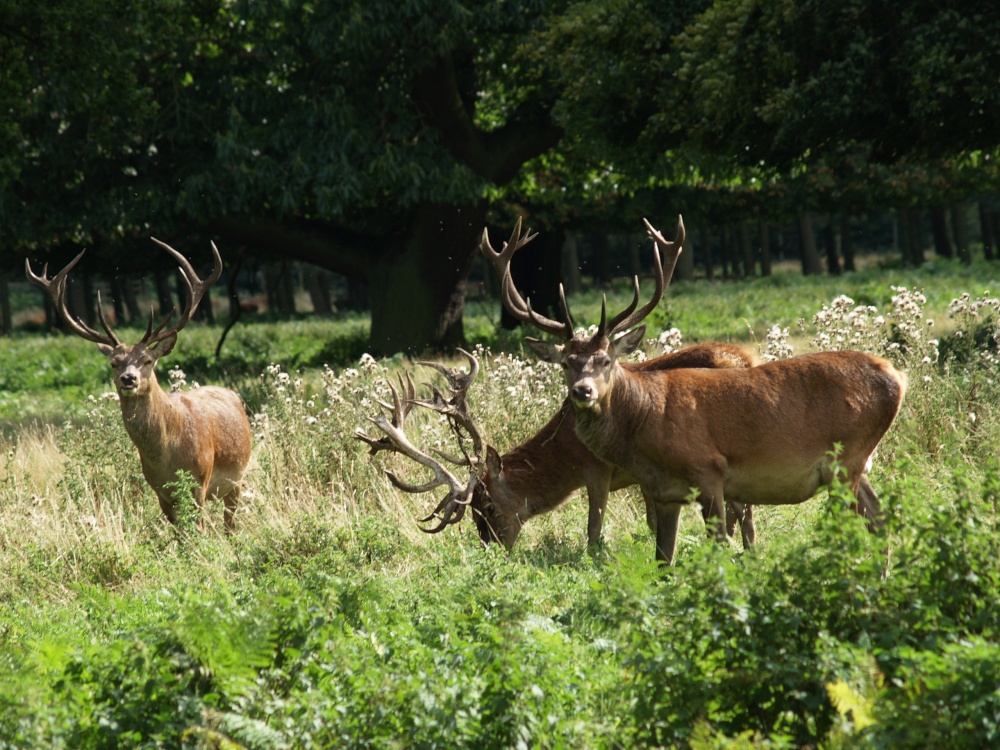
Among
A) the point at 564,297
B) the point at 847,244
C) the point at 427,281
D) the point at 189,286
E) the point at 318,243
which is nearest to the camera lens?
the point at 564,297

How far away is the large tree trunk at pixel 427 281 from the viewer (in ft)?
53.5

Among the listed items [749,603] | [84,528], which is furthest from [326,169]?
[749,603]

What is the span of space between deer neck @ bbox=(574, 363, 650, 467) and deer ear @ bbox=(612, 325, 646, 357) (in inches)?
3.5

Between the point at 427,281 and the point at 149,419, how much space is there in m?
8.67

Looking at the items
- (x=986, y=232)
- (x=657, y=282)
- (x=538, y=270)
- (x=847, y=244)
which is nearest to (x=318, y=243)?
(x=538, y=270)

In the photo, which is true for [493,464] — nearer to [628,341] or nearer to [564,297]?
[628,341]

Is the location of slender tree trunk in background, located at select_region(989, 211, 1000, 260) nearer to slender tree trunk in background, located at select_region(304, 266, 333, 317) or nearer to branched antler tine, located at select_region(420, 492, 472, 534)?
slender tree trunk in background, located at select_region(304, 266, 333, 317)

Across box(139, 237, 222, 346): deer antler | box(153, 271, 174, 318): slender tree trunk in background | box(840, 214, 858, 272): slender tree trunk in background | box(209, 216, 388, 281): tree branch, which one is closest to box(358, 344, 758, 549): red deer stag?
box(139, 237, 222, 346): deer antler

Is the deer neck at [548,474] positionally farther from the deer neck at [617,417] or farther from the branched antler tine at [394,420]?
the deer neck at [617,417]

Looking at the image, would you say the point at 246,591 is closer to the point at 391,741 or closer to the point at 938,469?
the point at 391,741

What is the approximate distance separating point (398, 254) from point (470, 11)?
3556 millimetres

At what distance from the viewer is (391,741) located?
12.3 ft

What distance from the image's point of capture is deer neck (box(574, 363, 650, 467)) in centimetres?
629

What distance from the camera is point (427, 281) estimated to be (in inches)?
642
